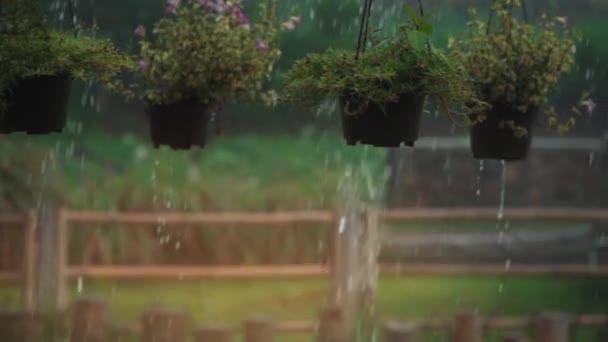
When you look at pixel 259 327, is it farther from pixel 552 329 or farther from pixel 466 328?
pixel 552 329

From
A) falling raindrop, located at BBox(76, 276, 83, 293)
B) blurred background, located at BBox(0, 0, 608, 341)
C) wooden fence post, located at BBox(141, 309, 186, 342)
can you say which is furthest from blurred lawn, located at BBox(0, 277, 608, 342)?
wooden fence post, located at BBox(141, 309, 186, 342)

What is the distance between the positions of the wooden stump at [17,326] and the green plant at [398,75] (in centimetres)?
123

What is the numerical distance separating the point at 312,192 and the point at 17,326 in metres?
1.05

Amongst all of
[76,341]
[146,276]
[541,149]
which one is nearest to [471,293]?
[541,149]

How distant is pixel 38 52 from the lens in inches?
61.1

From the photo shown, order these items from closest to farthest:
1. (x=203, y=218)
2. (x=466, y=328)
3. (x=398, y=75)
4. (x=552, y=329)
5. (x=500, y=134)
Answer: (x=398, y=75), (x=500, y=134), (x=552, y=329), (x=466, y=328), (x=203, y=218)

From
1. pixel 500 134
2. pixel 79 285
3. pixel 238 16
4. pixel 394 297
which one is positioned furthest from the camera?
pixel 394 297

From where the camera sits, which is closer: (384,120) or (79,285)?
(384,120)

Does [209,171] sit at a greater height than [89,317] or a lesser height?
greater

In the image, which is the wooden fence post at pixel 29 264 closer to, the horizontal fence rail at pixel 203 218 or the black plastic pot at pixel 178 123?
the horizontal fence rail at pixel 203 218

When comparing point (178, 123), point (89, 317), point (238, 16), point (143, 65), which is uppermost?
point (238, 16)

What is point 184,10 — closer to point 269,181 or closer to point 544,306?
point 269,181

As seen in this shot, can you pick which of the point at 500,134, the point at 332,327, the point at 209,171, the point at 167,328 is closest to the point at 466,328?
the point at 332,327

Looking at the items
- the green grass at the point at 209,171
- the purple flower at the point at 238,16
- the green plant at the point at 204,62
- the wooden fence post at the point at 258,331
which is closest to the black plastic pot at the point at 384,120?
the green plant at the point at 204,62
